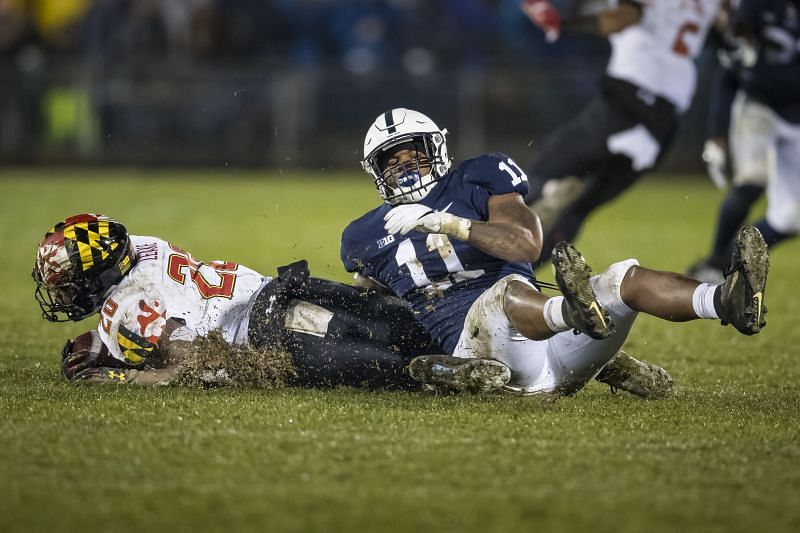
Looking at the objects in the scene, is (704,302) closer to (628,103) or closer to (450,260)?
(450,260)

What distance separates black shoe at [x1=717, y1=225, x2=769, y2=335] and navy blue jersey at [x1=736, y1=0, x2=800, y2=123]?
4.31 m

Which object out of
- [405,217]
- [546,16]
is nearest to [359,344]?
[405,217]

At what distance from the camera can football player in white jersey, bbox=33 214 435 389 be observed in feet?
14.8

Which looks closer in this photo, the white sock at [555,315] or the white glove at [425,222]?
the white sock at [555,315]

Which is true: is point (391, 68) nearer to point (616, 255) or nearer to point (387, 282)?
point (616, 255)

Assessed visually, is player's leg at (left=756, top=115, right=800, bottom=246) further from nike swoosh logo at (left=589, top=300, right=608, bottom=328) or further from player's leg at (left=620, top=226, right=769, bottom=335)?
nike swoosh logo at (left=589, top=300, right=608, bottom=328)

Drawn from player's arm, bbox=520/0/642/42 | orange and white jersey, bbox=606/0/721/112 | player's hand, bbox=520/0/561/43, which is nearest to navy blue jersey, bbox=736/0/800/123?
orange and white jersey, bbox=606/0/721/112

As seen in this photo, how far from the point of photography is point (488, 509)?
307cm

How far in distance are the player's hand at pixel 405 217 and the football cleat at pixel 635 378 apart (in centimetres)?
97

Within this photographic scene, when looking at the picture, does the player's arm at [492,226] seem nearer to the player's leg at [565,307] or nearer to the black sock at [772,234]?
the player's leg at [565,307]

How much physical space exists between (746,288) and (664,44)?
3.96 metres

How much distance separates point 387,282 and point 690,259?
4919 mm

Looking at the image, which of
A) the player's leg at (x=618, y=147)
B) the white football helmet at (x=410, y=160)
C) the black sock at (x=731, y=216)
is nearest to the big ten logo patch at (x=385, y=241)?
the white football helmet at (x=410, y=160)

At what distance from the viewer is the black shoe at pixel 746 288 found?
392cm
